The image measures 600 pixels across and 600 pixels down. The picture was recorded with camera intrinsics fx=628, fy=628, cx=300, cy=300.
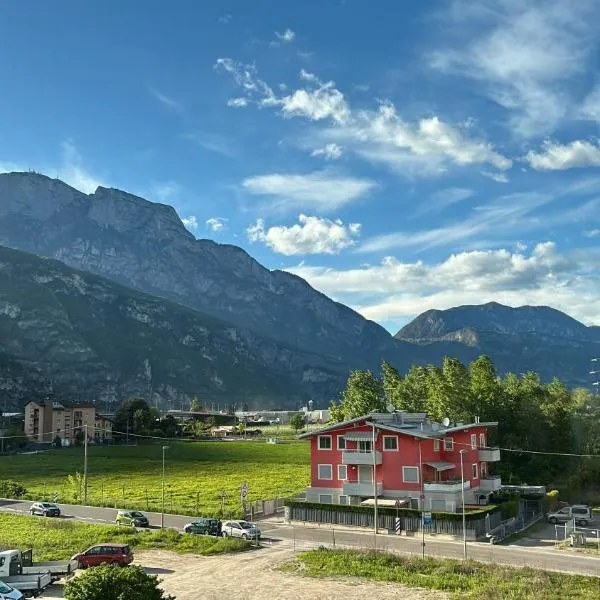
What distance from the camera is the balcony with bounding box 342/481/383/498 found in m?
63.1

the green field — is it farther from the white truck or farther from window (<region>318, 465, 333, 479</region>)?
the white truck

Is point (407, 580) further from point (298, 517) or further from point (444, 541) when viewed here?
point (298, 517)

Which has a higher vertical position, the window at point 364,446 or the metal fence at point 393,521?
A: the window at point 364,446

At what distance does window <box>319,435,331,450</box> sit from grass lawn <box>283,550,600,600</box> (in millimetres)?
22552

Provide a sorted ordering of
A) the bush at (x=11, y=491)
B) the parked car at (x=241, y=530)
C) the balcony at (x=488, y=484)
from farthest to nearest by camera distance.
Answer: the bush at (x=11, y=491), the balcony at (x=488, y=484), the parked car at (x=241, y=530)

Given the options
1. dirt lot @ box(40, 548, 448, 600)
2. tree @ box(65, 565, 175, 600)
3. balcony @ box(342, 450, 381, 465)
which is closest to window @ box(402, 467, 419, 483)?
balcony @ box(342, 450, 381, 465)

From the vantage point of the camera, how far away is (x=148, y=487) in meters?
88.6

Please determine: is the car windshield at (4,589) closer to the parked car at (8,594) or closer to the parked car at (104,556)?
the parked car at (8,594)

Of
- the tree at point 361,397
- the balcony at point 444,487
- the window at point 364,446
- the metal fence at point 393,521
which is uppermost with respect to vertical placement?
the tree at point 361,397

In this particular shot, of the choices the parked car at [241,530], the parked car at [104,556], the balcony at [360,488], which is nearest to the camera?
the parked car at [104,556]

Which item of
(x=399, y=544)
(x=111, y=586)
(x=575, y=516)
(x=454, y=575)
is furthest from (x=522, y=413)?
(x=111, y=586)

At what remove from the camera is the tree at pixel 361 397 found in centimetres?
11431

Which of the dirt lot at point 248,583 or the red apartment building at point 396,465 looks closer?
the dirt lot at point 248,583

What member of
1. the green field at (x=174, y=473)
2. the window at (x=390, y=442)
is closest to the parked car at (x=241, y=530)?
the green field at (x=174, y=473)
